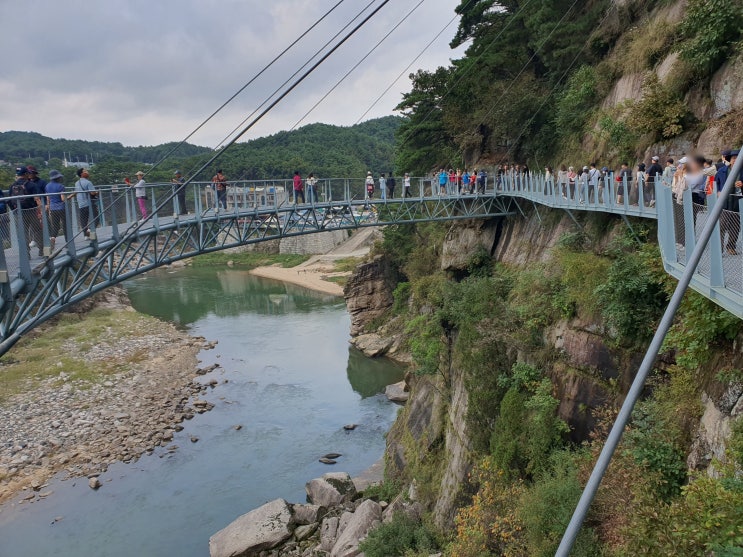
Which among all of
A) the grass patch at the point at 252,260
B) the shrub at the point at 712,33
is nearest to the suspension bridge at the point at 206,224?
the shrub at the point at 712,33

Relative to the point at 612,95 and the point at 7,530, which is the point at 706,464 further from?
the point at 7,530

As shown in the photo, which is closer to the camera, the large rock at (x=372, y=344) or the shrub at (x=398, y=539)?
the shrub at (x=398, y=539)

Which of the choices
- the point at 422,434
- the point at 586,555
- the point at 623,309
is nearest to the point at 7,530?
the point at 422,434

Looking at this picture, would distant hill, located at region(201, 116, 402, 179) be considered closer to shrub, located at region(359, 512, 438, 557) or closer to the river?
the river

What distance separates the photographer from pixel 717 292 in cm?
624

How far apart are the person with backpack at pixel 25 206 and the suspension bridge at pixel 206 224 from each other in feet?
0.08

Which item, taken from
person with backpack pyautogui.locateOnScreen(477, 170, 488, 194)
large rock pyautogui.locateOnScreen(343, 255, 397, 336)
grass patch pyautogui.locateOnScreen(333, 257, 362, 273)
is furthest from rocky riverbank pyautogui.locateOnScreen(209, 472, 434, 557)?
grass patch pyautogui.locateOnScreen(333, 257, 362, 273)

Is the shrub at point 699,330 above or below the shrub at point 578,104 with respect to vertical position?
below

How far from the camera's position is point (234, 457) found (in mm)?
24078

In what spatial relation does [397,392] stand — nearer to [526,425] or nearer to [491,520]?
[526,425]

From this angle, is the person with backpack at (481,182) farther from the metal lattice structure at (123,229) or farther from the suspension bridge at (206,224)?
the metal lattice structure at (123,229)

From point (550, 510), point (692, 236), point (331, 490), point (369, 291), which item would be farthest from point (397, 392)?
point (692, 236)

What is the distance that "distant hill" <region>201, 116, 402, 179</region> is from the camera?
235 ft

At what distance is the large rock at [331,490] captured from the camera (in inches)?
774
